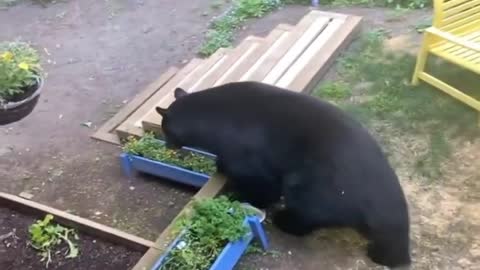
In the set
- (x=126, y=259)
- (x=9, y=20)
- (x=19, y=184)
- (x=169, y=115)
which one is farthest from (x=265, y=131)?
(x=9, y=20)

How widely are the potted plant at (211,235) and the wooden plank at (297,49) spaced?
1.45 m

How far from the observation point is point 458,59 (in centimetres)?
455

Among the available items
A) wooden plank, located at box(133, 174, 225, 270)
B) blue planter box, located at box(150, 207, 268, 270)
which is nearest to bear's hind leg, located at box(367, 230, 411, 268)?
blue planter box, located at box(150, 207, 268, 270)

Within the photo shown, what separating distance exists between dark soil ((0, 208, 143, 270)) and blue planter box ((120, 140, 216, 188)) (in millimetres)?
644

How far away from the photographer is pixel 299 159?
3.55 m

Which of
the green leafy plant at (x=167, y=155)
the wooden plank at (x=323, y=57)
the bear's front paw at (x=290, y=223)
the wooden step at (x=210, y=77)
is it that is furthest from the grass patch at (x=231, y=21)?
the bear's front paw at (x=290, y=223)

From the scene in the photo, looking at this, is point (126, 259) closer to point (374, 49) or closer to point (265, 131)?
point (265, 131)

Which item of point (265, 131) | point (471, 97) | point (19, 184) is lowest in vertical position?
point (19, 184)

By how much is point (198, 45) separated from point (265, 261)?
258 centimetres

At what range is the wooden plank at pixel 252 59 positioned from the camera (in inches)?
196

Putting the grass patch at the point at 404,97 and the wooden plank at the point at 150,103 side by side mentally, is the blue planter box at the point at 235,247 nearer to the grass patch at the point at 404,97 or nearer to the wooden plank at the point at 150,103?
the grass patch at the point at 404,97

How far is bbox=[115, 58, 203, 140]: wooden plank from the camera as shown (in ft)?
15.0

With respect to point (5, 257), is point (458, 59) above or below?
above

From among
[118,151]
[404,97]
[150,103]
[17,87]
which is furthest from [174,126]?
[404,97]
